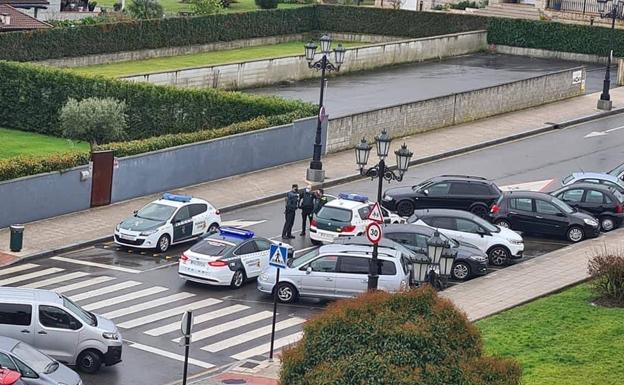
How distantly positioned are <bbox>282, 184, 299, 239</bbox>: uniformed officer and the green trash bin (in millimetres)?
7567

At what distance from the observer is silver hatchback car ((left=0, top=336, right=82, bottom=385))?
2425cm

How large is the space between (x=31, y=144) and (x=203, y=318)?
77.5ft

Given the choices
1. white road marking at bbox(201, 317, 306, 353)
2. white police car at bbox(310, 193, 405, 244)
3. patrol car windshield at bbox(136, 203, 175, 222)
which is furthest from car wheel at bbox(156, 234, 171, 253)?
white road marking at bbox(201, 317, 306, 353)

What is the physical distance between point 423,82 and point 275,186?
25669mm

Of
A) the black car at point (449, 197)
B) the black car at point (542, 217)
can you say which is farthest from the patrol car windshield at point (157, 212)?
the black car at point (542, 217)

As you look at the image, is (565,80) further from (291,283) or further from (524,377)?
(524,377)

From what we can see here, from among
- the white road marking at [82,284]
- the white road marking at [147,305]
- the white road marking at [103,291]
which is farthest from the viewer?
the white road marking at [82,284]

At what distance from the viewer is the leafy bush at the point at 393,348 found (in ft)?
65.0

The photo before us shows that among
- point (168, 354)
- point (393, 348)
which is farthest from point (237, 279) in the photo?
point (393, 348)

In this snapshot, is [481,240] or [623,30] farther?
[623,30]

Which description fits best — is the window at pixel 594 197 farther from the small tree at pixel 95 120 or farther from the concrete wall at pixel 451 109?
the small tree at pixel 95 120

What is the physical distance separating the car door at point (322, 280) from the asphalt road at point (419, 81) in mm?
25493

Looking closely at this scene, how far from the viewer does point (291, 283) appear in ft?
109

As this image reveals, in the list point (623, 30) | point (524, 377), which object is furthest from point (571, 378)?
point (623, 30)
